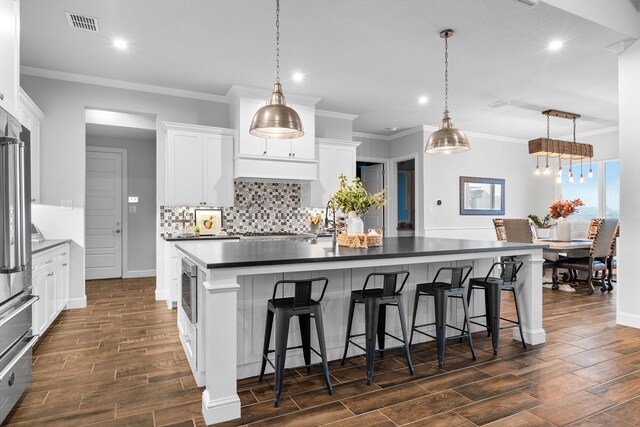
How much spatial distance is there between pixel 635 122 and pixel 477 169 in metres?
4.17

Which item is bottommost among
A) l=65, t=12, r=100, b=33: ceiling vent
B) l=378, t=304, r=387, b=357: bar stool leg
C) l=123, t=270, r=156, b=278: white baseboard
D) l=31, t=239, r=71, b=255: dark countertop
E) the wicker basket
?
l=123, t=270, r=156, b=278: white baseboard

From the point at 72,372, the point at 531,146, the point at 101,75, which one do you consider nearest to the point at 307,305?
the point at 72,372

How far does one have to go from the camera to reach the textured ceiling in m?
3.31

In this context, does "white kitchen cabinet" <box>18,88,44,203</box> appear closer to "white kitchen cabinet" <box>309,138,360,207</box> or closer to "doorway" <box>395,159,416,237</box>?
"white kitchen cabinet" <box>309,138,360,207</box>

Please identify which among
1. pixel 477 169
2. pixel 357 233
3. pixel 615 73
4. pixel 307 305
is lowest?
pixel 307 305

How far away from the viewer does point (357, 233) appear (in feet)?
10.5

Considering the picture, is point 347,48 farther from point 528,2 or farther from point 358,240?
point 358,240

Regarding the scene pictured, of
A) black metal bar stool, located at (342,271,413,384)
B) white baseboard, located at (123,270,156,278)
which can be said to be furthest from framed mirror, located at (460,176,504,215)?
white baseboard, located at (123,270,156,278)

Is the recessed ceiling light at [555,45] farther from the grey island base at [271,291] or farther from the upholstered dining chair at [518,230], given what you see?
the upholstered dining chair at [518,230]

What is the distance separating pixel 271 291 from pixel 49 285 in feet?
8.02

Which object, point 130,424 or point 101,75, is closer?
point 130,424

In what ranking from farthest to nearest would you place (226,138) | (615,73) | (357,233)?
(226,138) < (615,73) < (357,233)

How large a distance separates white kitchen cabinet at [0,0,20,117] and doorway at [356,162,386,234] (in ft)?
21.4

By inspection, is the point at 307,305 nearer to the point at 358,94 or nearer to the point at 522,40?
the point at 522,40
